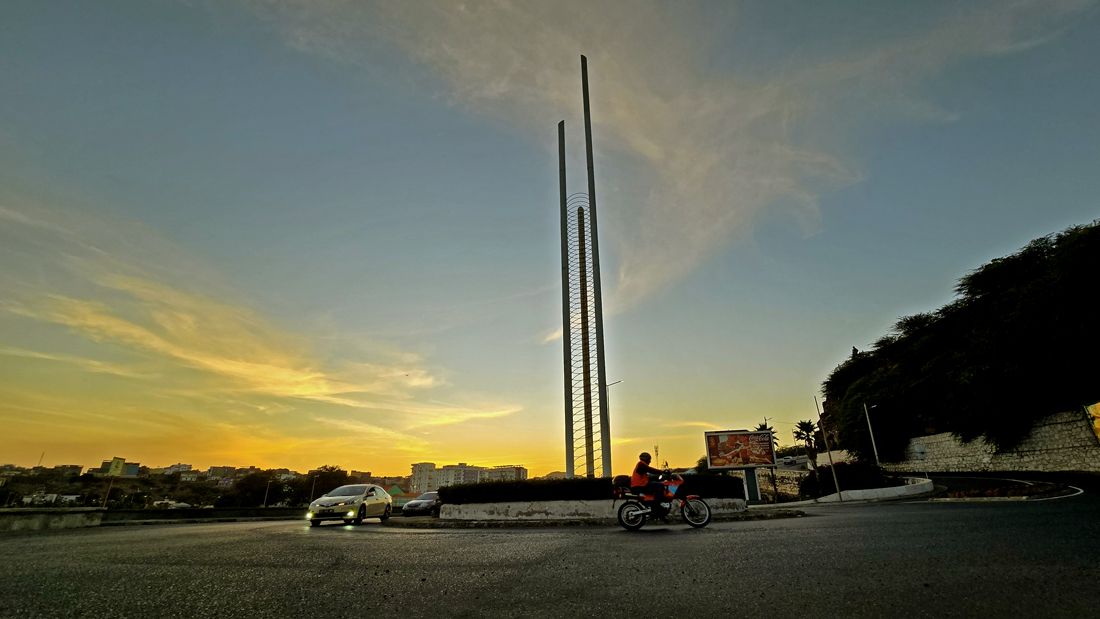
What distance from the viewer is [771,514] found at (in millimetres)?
15797

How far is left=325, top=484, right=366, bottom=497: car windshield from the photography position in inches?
730

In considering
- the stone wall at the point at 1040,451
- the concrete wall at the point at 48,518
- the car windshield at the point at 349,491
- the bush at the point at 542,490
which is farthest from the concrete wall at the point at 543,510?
the stone wall at the point at 1040,451

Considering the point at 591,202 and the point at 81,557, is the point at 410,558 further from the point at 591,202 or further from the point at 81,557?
the point at 591,202

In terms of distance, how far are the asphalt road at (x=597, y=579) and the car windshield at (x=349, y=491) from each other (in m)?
10.9

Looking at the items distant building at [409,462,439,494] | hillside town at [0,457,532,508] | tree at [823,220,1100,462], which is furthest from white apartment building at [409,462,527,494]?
tree at [823,220,1100,462]

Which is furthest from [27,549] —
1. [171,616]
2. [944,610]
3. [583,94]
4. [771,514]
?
[583,94]

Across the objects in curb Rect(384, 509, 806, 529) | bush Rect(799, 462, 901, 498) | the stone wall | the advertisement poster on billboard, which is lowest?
curb Rect(384, 509, 806, 529)

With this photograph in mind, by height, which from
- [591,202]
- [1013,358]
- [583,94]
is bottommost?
[1013,358]

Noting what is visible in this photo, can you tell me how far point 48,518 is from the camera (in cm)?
1520

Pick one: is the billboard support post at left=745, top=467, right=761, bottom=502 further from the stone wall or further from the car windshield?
the car windshield

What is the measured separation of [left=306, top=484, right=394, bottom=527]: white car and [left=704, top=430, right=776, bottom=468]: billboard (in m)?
23.9

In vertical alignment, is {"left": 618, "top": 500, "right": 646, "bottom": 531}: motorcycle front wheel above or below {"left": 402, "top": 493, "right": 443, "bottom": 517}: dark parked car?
above

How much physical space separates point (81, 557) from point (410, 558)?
15.6 ft

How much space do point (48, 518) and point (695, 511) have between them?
1952cm
